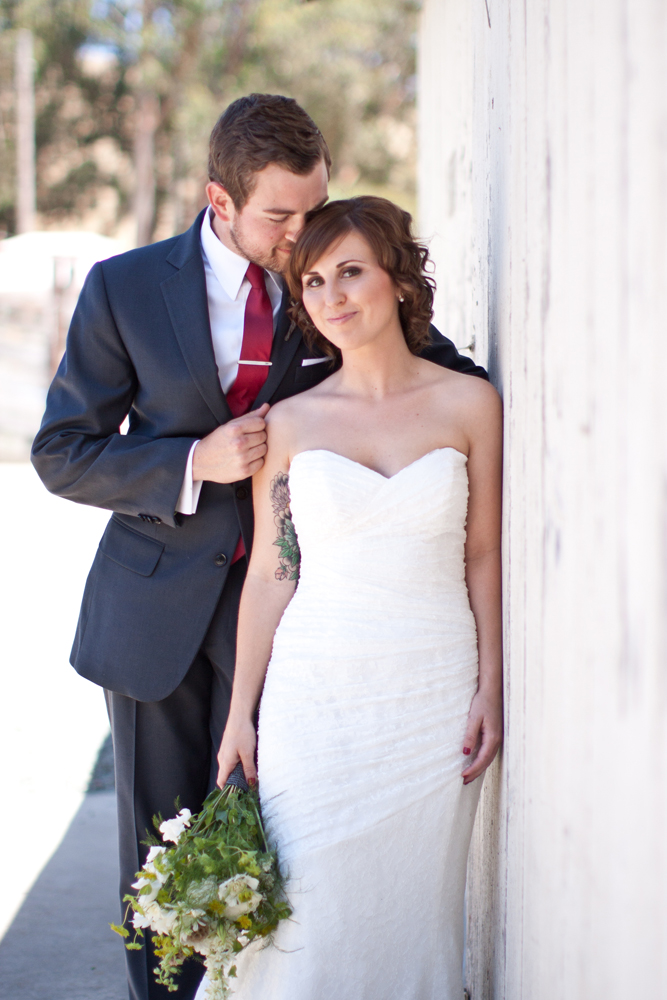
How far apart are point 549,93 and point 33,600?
6.75 m

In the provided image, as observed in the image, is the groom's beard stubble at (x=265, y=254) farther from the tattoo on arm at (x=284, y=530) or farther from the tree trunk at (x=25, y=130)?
the tree trunk at (x=25, y=130)

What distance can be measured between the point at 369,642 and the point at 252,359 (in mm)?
851

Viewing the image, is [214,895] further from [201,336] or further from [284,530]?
[201,336]

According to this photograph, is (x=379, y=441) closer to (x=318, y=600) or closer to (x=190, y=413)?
(x=318, y=600)

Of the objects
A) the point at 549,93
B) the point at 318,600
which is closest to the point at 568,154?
the point at 549,93

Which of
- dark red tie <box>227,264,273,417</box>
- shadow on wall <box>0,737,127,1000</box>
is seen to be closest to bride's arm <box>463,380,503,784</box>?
dark red tie <box>227,264,273,417</box>

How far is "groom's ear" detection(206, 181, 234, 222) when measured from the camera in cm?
258

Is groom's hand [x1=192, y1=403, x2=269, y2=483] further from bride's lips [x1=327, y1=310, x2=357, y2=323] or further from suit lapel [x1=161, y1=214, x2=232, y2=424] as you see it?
bride's lips [x1=327, y1=310, x2=357, y2=323]

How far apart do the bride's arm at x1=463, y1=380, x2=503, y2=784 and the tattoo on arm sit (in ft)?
1.33

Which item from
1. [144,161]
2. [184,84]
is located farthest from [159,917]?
[144,161]

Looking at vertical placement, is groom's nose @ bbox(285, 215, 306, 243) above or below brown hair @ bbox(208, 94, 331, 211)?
below

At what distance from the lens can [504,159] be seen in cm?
219

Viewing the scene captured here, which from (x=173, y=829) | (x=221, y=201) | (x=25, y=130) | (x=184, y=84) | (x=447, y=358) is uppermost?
(x=184, y=84)

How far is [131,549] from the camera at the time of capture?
2602mm
